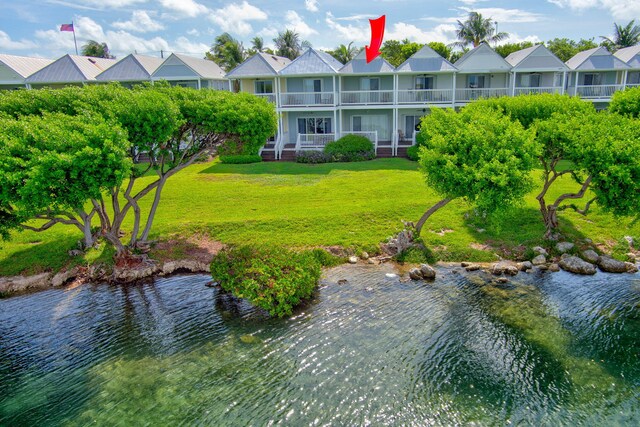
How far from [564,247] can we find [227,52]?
1884 inches

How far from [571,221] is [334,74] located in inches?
807

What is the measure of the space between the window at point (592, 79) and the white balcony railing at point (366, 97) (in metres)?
16.8

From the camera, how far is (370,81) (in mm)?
36344

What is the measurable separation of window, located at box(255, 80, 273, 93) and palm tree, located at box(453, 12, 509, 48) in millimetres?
27764

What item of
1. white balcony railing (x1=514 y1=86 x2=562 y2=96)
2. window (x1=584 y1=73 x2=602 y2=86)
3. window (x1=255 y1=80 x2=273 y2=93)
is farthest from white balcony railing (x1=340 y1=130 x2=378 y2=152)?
window (x1=584 y1=73 x2=602 y2=86)

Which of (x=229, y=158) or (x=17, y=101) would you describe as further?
(x=229, y=158)

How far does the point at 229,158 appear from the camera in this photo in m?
32.1

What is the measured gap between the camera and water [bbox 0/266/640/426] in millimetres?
9148

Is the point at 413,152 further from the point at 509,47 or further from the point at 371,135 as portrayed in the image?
the point at 509,47

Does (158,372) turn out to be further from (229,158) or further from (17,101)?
(229,158)

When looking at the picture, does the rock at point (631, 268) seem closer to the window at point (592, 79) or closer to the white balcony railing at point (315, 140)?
the white balcony railing at point (315, 140)

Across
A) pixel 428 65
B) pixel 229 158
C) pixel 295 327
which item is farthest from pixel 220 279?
pixel 428 65

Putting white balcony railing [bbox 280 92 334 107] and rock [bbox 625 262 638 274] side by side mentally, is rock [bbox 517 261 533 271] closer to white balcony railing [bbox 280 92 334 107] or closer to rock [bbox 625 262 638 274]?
rock [bbox 625 262 638 274]

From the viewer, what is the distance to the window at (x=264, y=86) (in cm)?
3650
